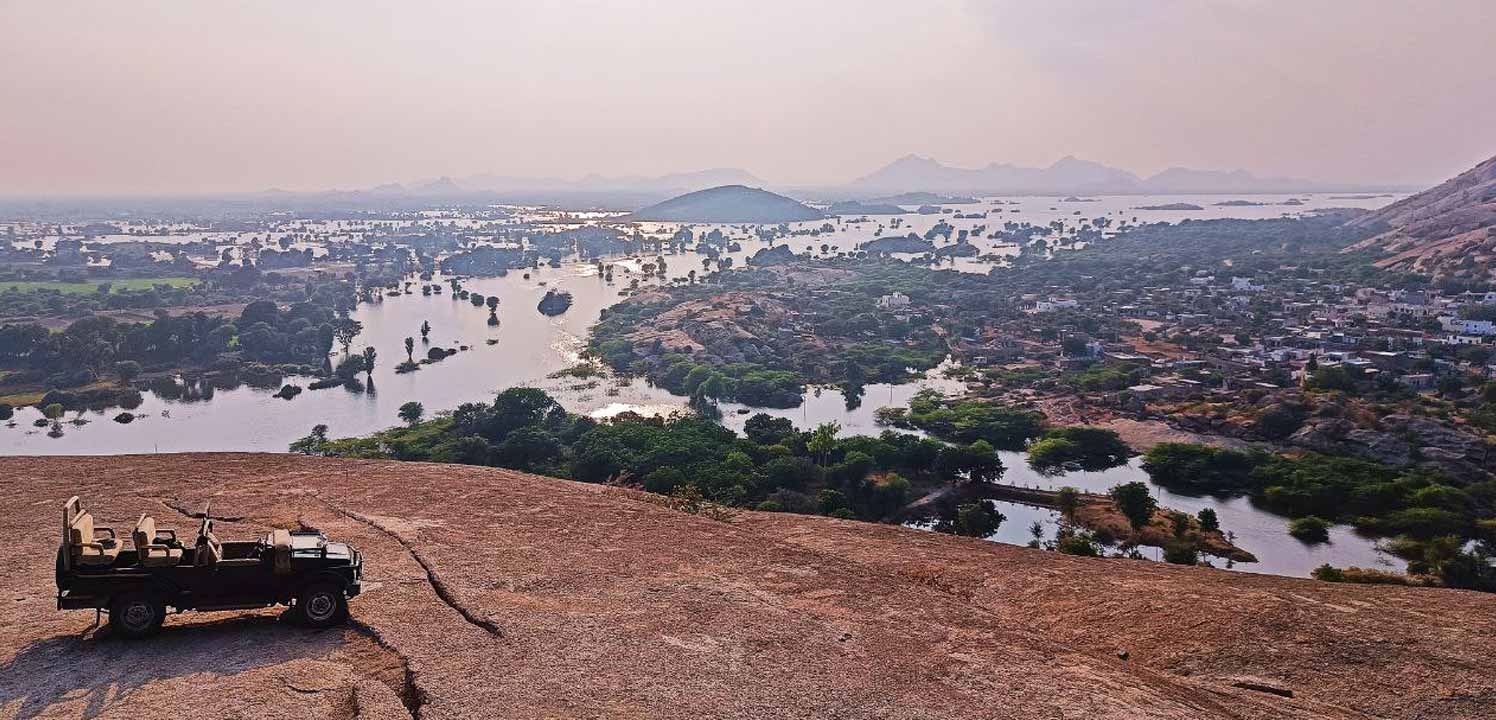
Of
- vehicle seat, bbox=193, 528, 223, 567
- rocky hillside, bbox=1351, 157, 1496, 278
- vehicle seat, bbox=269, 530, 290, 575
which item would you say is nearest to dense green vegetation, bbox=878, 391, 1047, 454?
vehicle seat, bbox=269, 530, 290, 575

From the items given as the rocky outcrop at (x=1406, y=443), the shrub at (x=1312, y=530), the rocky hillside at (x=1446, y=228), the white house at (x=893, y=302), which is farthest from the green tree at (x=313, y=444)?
A: the rocky hillside at (x=1446, y=228)

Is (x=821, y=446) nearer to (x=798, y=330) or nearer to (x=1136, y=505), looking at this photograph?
(x=1136, y=505)

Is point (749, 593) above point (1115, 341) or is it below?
above

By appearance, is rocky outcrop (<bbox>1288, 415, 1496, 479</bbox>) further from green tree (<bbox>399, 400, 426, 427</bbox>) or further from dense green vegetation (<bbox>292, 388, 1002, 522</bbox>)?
green tree (<bbox>399, 400, 426, 427</bbox>)

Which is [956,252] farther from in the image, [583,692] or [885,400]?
[583,692]

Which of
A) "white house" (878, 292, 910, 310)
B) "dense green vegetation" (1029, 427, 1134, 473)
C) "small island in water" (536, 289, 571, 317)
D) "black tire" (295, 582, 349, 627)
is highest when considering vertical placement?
"black tire" (295, 582, 349, 627)

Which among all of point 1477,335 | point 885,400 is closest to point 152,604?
point 885,400

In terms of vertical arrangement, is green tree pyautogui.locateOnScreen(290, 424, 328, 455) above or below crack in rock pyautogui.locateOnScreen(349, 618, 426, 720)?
below

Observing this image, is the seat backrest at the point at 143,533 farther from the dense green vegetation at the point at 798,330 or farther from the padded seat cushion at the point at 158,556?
the dense green vegetation at the point at 798,330
